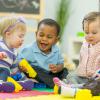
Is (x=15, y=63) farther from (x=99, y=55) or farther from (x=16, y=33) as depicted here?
(x=99, y=55)

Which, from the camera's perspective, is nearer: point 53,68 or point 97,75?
point 97,75

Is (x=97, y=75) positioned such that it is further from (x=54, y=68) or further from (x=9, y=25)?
(x=9, y=25)

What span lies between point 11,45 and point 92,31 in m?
0.38

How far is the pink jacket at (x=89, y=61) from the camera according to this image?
4.95 ft

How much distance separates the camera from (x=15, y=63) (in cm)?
162

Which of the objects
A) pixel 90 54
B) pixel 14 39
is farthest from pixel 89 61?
pixel 14 39

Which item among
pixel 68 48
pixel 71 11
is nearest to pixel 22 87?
pixel 68 48

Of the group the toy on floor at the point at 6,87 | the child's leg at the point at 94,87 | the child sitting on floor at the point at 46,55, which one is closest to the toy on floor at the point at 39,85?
the child sitting on floor at the point at 46,55

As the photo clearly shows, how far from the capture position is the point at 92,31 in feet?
4.95

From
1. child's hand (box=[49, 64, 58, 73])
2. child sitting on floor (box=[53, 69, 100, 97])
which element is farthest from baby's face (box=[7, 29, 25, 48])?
child sitting on floor (box=[53, 69, 100, 97])

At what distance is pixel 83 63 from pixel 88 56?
1.7 inches

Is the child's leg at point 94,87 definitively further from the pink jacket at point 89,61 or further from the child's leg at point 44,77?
the child's leg at point 44,77

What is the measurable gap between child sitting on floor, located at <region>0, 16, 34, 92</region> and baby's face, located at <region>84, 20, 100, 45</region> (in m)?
0.30

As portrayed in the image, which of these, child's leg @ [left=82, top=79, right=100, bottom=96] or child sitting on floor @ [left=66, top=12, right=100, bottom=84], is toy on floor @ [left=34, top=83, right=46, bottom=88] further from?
child's leg @ [left=82, top=79, right=100, bottom=96]
